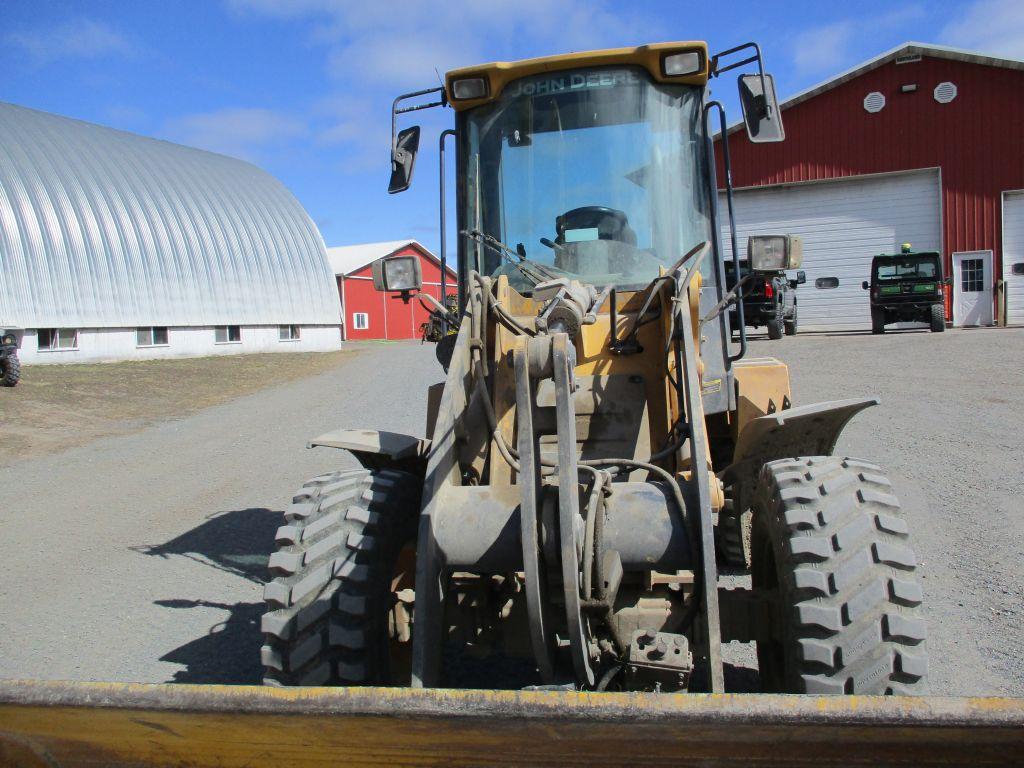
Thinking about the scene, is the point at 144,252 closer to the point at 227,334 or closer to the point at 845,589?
the point at 227,334

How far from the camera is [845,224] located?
88.1 feet

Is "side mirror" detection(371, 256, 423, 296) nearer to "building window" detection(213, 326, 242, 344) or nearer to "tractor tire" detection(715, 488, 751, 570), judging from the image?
"tractor tire" detection(715, 488, 751, 570)

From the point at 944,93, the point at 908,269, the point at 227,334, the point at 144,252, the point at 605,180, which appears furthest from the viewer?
the point at 227,334

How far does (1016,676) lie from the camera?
13.9 ft

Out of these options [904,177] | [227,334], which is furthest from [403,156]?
[227,334]

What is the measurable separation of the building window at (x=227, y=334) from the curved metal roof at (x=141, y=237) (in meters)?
0.40

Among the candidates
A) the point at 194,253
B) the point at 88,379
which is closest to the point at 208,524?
the point at 88,379

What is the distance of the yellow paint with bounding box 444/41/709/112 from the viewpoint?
4785 millimetres

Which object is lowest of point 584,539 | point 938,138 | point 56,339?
point 584,539

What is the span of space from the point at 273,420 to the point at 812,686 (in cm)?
1305

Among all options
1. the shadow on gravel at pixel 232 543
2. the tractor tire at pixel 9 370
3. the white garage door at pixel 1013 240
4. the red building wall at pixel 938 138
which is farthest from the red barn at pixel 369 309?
the shadow on gravel at pixel 232 543

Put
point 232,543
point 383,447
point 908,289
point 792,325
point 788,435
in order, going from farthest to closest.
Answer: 1. point 792,325
2. point 908,289
3. point 232,543
4. point 788,435
5. point 383,447

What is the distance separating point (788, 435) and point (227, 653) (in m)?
3.22

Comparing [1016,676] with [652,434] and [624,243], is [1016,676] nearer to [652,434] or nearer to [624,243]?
[652,434]
